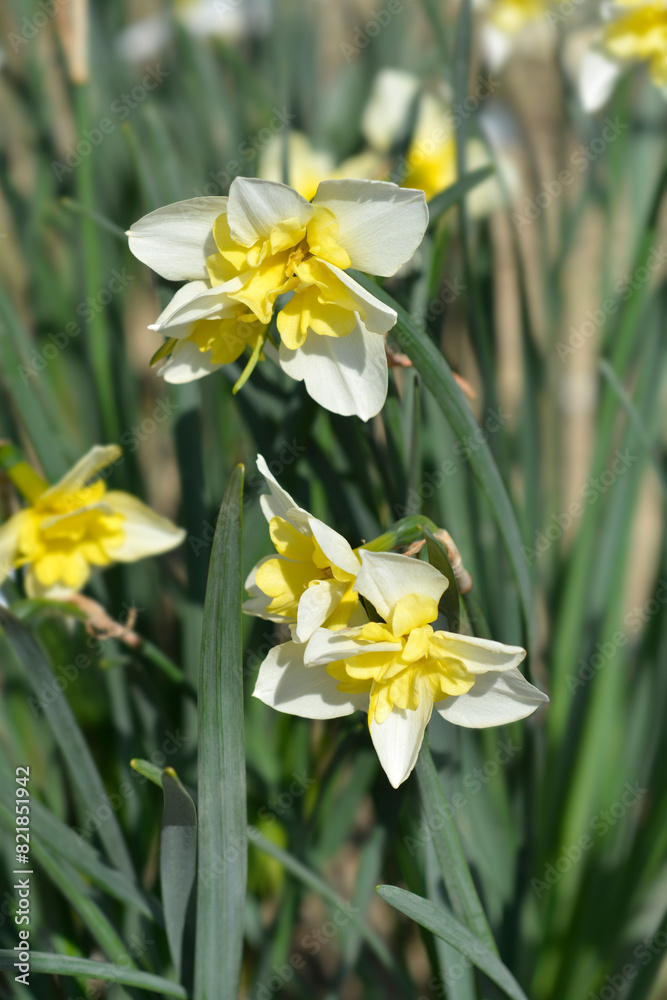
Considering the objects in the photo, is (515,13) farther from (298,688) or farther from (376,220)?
(298,688)

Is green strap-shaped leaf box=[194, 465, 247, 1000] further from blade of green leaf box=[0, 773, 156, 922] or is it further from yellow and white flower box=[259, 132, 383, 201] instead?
yellow and white flower box=[259, 132, 383, 201]

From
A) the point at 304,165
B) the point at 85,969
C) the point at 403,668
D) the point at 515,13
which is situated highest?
the point at 515,13

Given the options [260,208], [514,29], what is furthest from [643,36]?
[260,208]

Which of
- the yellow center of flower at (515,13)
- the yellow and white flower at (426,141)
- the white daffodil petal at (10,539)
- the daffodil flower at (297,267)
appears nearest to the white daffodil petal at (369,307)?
the daffodil flower at (297,267)

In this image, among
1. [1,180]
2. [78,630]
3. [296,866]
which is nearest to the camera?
[296,866]

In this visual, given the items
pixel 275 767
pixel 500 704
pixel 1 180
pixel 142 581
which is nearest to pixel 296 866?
pixel 275 767

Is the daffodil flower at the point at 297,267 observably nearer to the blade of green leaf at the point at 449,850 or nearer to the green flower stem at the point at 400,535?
the green flower stem at the point at 400,535

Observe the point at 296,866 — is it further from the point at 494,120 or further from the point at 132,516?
the point at 494,120
